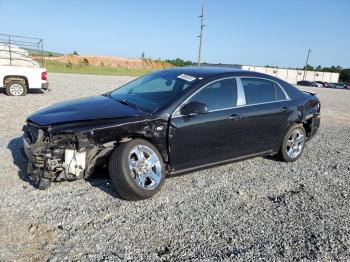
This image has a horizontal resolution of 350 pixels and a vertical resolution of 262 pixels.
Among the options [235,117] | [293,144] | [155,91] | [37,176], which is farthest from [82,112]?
[293,144]

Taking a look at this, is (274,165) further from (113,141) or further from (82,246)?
(82,246)

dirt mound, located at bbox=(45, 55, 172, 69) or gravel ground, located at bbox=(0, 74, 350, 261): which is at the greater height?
dirt mound, located at bbox=(45, 55, 172, 69)

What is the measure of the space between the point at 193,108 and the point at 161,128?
0.52 meters

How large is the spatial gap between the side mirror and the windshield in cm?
21

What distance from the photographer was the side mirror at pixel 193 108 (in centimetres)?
423

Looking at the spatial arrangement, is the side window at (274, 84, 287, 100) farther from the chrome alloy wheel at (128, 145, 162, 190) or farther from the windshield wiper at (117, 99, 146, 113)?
the chrome alloy wheel at (128, 145, 162, 190)

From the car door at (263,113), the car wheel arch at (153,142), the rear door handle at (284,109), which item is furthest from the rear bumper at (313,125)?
the car wheel arch at (153,142)

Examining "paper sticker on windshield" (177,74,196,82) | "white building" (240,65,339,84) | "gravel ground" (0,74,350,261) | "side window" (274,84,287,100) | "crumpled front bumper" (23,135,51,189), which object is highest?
"white building" (240,65,339,84)

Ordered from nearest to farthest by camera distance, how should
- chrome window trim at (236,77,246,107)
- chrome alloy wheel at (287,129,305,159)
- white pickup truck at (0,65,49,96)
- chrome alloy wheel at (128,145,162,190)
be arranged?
chrome alloy wheel at (128,145,162,190) → chrome window trim at (236,77,246,107) → chrome alloy wheel at (287,129,305,159) → white pickup truck at (0,65,49,96)

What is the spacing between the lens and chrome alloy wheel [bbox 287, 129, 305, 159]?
19.1 feet

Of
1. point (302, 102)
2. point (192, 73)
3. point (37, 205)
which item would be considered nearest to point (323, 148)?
point (302, 102)

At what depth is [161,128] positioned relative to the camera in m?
4.10

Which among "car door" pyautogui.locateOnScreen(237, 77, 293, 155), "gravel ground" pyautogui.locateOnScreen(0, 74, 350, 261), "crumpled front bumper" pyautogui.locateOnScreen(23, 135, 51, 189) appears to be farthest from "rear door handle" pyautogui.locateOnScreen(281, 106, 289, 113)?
"crumpled front bumper" pyautogui.locateOnScreen(23, 135, 51, 189)

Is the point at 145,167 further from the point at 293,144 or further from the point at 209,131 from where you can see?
the point at 293,144
